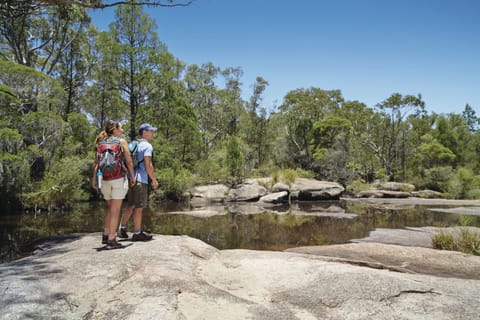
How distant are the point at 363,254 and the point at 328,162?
1096 inches

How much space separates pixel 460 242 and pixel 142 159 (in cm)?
787

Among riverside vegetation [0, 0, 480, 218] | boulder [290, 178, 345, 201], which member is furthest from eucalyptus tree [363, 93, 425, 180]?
boulder [290, 178, 345, 201]

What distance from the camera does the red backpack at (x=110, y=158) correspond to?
4.95 metres

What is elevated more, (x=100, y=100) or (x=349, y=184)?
(x=100, y=100)

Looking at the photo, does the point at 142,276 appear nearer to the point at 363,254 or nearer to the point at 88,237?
the point at 88,237

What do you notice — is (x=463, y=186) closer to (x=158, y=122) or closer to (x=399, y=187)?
(x=399, y=187)

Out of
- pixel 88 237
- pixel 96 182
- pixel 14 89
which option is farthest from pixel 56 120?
pixel 96 182

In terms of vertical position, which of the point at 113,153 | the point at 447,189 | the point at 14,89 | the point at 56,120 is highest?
the point at 14,89

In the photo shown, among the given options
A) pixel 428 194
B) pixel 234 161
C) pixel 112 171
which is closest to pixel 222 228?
pixel 112 171

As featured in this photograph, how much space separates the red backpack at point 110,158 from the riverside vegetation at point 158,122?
383 centimetres

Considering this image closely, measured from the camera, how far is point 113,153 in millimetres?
5020

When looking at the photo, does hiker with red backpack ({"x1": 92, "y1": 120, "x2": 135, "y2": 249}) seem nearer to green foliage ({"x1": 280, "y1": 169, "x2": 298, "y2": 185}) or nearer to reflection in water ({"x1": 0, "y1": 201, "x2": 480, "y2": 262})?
reflection in water ({"x1": 0, "y1": 201, "x2": 480, "y2": 262})

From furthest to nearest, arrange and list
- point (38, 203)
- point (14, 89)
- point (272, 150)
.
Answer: point (272, 150) < point (38, 203) < point (14, 89)

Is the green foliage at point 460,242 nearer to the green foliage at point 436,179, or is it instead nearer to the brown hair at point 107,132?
the brown hair at point 107,132
